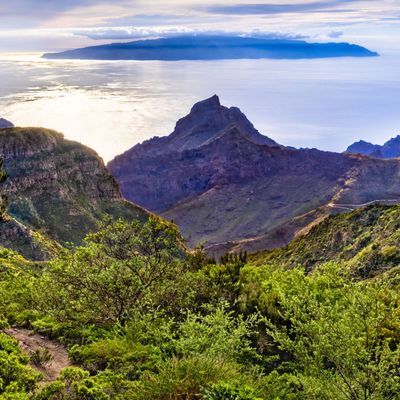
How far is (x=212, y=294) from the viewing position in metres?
23.1

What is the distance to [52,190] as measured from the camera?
110m

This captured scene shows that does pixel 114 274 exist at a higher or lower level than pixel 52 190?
higher

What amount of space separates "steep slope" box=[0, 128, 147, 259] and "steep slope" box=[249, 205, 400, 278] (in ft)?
140

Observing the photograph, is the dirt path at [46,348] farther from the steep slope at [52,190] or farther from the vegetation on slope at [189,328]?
the steep slope at [52,190]

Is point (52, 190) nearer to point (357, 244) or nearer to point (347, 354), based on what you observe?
point (357, 244)

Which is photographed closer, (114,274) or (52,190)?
(114,274)

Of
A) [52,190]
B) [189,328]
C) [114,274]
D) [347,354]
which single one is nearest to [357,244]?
[114,274]

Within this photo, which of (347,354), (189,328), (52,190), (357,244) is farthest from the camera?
(52,190)

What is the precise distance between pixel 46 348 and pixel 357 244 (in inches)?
2265

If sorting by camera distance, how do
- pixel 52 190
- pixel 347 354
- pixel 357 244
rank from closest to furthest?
pixel 347 354 < pixel 357 244 < pixel 52 190

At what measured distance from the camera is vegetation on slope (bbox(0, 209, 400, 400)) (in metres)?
12.8

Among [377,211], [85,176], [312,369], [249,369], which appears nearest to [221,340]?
[249,369]

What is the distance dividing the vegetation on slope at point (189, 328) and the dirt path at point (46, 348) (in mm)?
491

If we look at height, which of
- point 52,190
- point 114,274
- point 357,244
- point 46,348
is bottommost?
point 52,190
